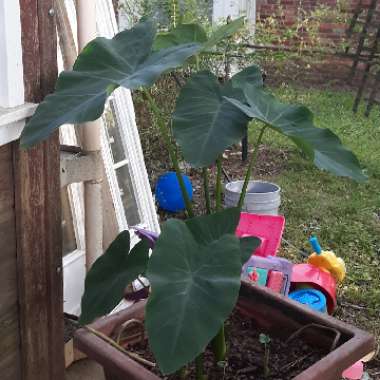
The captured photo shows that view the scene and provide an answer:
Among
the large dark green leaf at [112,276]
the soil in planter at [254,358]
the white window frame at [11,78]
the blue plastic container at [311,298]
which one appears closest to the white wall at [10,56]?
the white window frame at [11,78]

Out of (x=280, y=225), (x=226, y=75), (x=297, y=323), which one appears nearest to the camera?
(x=297, y=323)

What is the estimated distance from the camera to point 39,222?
1.68 metres

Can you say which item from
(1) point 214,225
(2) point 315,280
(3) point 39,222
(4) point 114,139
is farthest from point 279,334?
(4) point 114,139

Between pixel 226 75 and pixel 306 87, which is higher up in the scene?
pixel 226 75

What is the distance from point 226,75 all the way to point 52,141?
10.2ft

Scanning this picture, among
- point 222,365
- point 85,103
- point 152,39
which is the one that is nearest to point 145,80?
point 85,103

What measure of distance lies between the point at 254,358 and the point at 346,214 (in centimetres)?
246

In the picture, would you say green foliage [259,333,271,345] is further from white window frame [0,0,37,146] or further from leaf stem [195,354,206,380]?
white window frame [0,0,37,146]

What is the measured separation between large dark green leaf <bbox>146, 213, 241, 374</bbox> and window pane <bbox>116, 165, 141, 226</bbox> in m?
1.40

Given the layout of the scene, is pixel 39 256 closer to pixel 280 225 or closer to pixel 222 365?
pixel 222 365

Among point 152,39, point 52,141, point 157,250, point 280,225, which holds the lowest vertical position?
point 280,225

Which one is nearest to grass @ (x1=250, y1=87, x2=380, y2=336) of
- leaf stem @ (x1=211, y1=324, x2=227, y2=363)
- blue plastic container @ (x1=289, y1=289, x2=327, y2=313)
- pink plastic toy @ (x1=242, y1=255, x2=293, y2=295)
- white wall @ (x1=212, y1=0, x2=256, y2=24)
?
blue plastic container @ (x1=289, y1=289, x2=327, y2=313)

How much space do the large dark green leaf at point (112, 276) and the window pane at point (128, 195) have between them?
1.08 m

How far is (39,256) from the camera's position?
1705 mm
